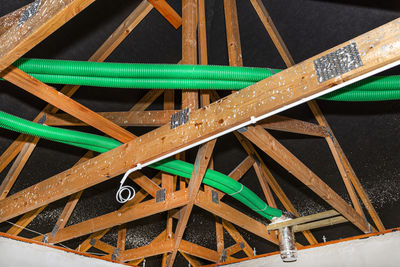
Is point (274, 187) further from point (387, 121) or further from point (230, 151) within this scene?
point (387, 121)

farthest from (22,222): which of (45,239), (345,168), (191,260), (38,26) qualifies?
(345,168)

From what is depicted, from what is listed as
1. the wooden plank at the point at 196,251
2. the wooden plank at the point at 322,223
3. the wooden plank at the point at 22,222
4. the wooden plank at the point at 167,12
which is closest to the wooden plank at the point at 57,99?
the wooden plank at the point at 167,12

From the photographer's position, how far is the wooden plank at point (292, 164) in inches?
94.0

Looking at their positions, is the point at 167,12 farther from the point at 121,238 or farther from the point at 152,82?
the point at 121,238

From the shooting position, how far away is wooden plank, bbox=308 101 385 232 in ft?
12.0

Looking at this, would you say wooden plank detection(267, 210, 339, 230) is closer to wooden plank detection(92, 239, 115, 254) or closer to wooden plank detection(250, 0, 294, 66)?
wooden plank detection(250, 0, 294, 66)

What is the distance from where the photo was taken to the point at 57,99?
2275mm

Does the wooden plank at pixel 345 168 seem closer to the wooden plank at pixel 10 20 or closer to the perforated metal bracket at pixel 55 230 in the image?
the wooden plank at pixel 10 20

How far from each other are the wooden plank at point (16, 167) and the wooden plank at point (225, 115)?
2.63ft

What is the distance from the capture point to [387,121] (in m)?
3.46

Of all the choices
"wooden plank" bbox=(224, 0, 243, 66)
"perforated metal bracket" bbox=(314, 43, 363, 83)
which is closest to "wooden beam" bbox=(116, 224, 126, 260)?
"wooden plank" bbox=(224, 0, 243, 66)

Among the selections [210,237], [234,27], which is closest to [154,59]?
[234,27]

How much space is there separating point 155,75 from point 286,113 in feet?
7.52

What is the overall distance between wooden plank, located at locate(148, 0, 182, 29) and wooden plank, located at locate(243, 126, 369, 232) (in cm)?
199
